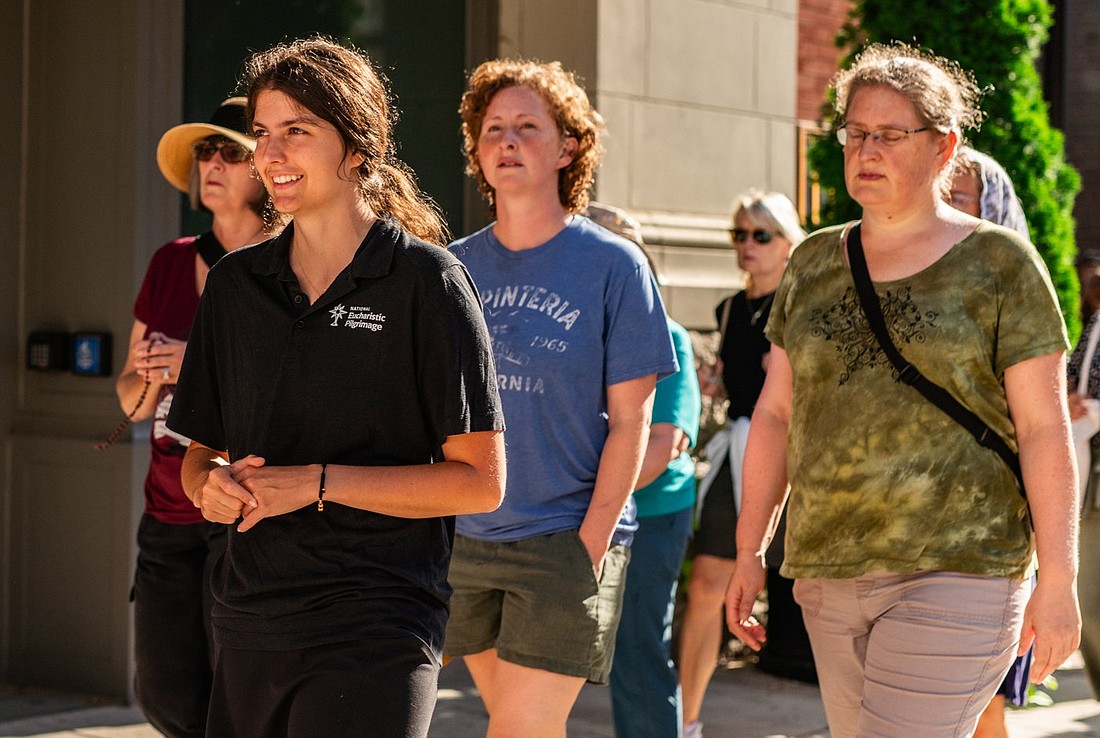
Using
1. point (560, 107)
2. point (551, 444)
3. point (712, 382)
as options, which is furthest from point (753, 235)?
point (551, 444)

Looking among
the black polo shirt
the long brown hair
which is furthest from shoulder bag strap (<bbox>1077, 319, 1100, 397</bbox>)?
the black polo shirt

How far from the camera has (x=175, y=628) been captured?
178 inches

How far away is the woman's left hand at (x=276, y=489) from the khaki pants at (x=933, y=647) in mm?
1482

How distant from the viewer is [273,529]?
9.73 ft

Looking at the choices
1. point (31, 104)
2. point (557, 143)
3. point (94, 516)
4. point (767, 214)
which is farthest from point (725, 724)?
point (31, 104)

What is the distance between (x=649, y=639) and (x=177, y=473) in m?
1.60

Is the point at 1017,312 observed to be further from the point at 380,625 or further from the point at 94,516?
the point at 94,516

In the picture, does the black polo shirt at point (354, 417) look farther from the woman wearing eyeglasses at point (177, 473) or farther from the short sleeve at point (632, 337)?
the woman wearing eyeglasses at point (177, 473)

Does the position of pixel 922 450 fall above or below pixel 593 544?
above

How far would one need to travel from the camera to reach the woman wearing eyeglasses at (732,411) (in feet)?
21.0

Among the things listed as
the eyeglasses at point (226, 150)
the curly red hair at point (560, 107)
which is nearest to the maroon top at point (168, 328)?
the eyeglasses at point (226, 150)

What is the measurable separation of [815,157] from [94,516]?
151 inches

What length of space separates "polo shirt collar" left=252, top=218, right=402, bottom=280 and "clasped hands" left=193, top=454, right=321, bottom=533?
1.28ft

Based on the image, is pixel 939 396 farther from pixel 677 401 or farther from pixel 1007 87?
pixel 1007 87
